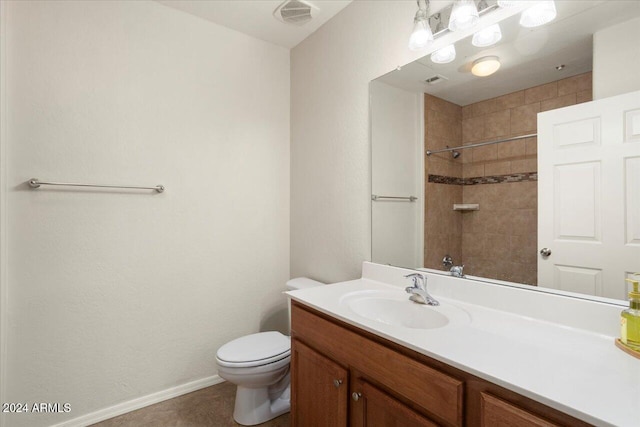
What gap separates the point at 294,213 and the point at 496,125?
4.82ft

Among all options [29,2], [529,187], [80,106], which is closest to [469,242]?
[529,187]

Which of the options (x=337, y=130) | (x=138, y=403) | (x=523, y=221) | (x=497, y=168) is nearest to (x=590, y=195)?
(x=523, y=221)

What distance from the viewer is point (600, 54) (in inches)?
38.8

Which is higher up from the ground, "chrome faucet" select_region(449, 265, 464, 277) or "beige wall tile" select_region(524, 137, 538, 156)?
"beige wall tile" select_region(524, 137, 538, 156)

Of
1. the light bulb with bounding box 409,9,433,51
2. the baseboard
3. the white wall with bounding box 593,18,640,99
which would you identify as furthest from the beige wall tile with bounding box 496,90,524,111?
the baseboard

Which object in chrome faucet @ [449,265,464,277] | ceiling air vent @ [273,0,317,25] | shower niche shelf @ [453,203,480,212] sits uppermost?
ceiling air vent @ [273,0,317,25]

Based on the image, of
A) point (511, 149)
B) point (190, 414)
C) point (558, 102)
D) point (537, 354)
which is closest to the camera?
point (537, 354)

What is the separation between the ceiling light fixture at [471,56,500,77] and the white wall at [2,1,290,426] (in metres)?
1.43

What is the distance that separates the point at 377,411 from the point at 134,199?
5.47ft

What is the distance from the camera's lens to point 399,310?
1.32m

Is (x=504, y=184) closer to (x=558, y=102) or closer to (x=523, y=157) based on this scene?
(x=523, y=157)

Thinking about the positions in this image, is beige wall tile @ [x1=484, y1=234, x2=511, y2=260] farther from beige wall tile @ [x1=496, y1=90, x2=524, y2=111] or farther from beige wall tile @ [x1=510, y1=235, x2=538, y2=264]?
beige wall tile @ [x1=496, y1=90, x2=524, y2=111]

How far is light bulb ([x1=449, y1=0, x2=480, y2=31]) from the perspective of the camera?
1.24m

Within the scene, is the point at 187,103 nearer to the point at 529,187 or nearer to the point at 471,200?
the point at 471,200
